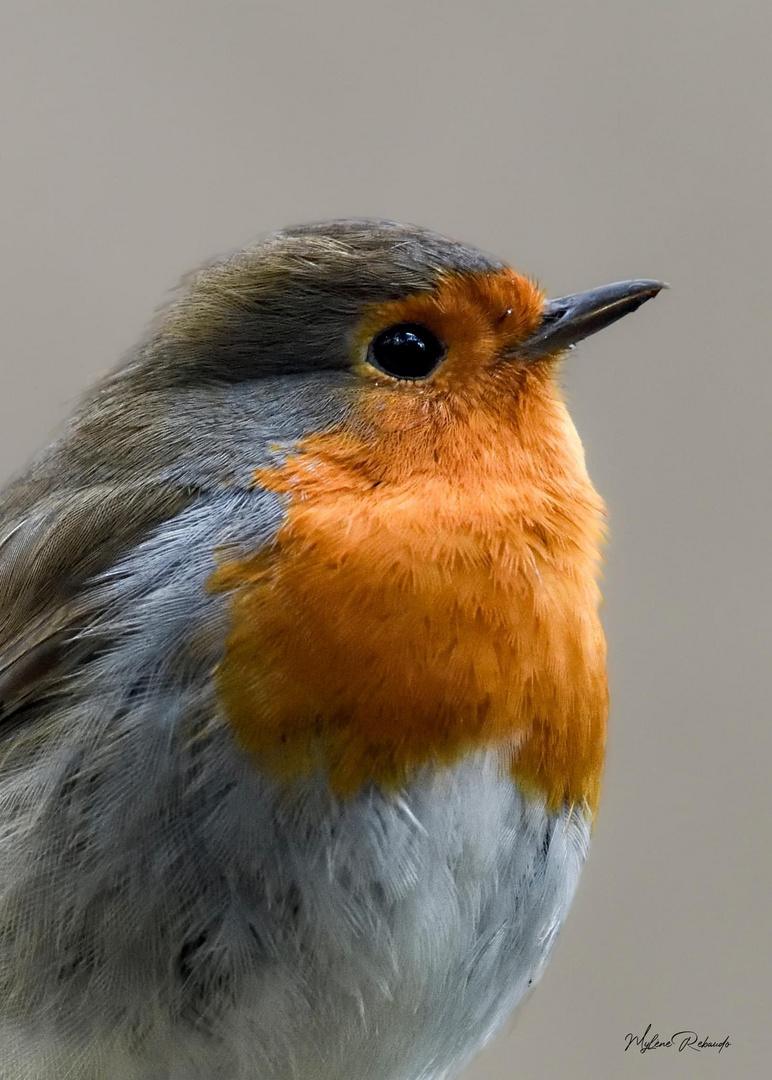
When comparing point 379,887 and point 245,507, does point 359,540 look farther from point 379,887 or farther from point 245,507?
point 379,887

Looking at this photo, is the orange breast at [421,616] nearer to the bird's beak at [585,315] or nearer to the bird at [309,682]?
the bird at [309,682]

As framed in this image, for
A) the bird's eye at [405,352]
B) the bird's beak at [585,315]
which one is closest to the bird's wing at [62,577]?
the bird's eye at [405,352]

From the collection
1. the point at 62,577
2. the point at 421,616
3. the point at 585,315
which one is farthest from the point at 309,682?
the point at 585,315

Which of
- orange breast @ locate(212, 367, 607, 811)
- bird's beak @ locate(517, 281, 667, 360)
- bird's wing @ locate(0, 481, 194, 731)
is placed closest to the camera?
orange breast @ locate(212, 367, 607, 811)

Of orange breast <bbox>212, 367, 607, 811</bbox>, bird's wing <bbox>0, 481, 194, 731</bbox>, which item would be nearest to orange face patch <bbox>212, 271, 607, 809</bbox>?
orange breast <bbox>212, 367, 607, 811</bbox>

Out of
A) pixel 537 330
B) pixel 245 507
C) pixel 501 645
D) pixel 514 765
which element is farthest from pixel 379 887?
pixel 537 330

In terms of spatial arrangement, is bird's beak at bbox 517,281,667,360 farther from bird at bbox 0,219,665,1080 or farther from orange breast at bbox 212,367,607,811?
orange breast at bbox 212,367,607,811

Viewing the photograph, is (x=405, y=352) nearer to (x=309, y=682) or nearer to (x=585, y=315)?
(x=585, y=315)
